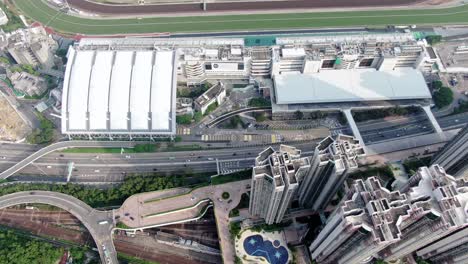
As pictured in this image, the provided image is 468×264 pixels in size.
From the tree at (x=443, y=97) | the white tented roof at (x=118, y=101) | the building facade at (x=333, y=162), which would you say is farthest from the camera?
the tree at (x=443, y=97)

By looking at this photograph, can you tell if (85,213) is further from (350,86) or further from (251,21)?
(251,21)

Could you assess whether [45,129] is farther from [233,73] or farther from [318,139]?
[318,139]

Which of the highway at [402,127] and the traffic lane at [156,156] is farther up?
the traffic lane at [156,156]

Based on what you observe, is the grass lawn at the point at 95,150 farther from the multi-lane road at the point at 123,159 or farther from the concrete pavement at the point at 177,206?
the concrete pavement at the point at 177,206

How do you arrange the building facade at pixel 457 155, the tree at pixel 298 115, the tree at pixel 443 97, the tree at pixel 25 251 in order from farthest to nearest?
the tree at pixel 443 97
the tree at pixel 298 115
the tree at pixel 25 251
the building facade at pixel 457 155

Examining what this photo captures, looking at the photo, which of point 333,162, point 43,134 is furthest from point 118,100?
point 333,162

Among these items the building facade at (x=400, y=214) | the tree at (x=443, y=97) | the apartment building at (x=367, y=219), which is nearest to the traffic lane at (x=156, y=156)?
the building facade at (x=400, y=214)

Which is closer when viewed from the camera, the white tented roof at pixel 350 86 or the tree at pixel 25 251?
the tree at pixel 25 251
